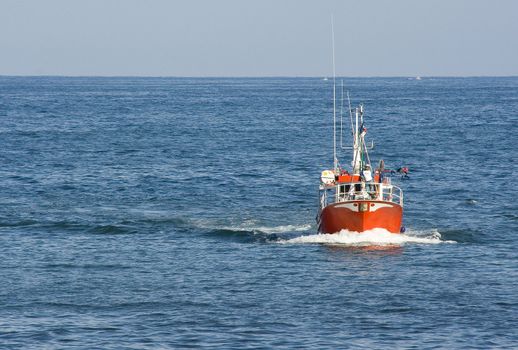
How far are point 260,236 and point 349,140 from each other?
224 ft

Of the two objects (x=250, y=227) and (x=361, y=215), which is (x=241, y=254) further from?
(x=250, y=227)

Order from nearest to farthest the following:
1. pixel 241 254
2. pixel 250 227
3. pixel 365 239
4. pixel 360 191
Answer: pixel 241 254, pixel 365 239, pixel 360 191, pixel 250 227

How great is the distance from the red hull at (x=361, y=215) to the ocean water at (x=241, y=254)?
574 millimetres

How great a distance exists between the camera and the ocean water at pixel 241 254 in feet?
121

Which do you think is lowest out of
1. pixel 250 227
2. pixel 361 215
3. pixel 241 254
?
pixel 250 227

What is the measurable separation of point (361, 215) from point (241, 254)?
6.08 meters

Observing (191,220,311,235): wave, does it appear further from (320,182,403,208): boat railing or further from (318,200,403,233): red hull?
(318,200,403,233): red hull

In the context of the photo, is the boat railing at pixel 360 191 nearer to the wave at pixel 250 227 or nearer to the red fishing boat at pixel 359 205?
the red fishing boat at pixel 359 205

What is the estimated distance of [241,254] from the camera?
50.8 meters

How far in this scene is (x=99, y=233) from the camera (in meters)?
56.6

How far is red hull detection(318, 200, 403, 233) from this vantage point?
51469mm

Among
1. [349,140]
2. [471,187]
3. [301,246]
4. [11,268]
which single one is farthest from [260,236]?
[349,140]

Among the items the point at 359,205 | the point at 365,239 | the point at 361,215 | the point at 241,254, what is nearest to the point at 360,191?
the point at 359,205

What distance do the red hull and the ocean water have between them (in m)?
0.57
